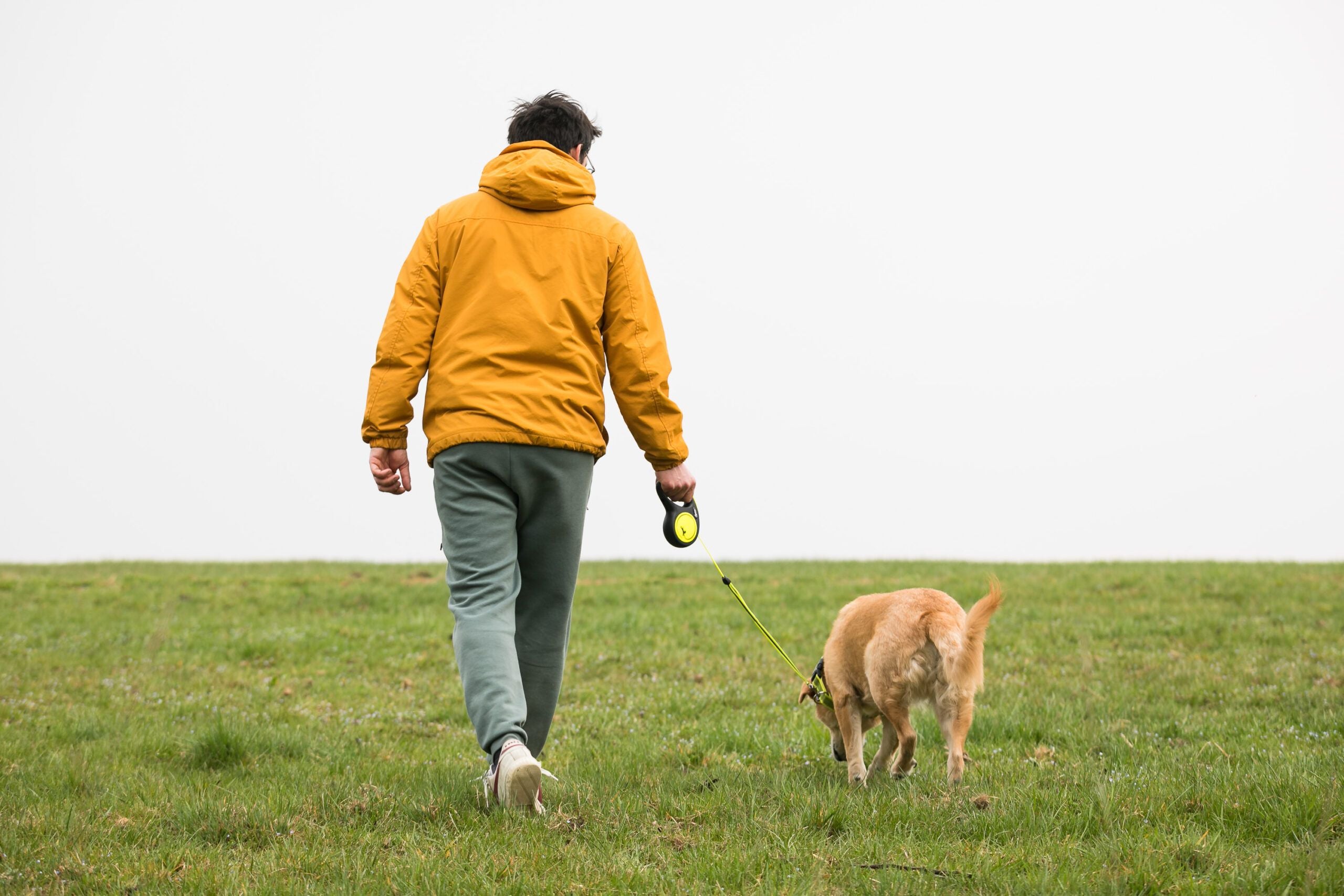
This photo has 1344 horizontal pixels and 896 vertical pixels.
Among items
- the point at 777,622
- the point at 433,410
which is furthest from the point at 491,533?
the point at 777,622

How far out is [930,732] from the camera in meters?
6.55

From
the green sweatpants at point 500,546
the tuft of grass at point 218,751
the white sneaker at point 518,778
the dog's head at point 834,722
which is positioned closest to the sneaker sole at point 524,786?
the white sneaker at point 518,778

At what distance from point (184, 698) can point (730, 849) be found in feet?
21.6

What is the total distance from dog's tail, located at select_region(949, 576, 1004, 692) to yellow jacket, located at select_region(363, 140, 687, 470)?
1581mm

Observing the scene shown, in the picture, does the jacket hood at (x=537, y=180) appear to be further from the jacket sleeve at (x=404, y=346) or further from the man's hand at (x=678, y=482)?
the man's hand at (x=678, y=482)

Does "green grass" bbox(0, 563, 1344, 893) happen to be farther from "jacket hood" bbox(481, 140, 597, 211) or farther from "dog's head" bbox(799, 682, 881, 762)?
"jacket hood" bbox(481, 140, 597, 211)

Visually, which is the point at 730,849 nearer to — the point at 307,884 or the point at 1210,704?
the point at 307,884

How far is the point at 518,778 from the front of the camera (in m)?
4.04

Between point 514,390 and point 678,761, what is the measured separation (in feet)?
8.37

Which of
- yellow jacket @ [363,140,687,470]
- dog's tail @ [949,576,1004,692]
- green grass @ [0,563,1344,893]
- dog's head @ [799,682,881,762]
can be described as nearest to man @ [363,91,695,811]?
yellow jacket @ [363,140,687,470]

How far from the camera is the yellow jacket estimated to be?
435 centimetres

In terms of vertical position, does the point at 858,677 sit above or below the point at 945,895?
above

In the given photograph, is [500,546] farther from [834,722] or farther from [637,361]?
[834,722]

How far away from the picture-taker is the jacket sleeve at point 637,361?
15.3 feet
